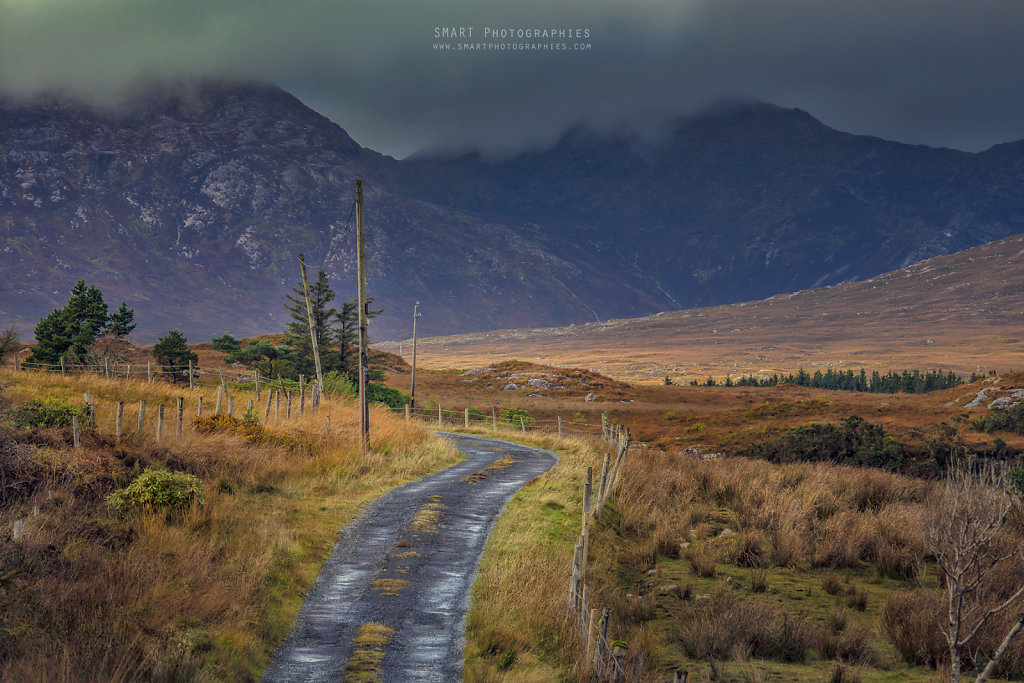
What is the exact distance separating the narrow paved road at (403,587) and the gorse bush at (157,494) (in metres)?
3.03

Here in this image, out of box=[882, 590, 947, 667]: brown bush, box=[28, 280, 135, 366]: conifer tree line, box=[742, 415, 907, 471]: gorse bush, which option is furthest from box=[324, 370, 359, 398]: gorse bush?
box=[882, 590, 947, 667]: brown bush

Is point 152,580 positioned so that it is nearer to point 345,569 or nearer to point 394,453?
point 345,569

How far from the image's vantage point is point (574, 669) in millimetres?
11234

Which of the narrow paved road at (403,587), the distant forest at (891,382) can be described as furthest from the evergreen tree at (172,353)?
the distant forest at (891,382)

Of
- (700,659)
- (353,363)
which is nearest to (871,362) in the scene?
(353,363)

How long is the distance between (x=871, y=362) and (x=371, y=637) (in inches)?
7241

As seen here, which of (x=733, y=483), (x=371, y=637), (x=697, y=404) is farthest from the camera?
(x=697, y=404)

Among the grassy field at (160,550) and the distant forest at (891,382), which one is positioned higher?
the distant forest at (891,382)

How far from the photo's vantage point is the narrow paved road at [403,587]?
11258mm

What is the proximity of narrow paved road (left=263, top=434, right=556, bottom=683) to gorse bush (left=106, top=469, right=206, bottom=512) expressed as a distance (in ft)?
9.94

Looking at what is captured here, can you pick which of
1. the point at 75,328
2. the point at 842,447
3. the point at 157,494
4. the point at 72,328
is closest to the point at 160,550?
the point at 157,494

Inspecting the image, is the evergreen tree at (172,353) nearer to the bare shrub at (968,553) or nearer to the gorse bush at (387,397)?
the gorse bush at (387,397)

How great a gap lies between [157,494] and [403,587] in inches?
200

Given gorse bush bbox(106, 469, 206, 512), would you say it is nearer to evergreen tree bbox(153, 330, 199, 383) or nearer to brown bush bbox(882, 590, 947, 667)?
brown bush bbox(882, 590, 947, 667)
